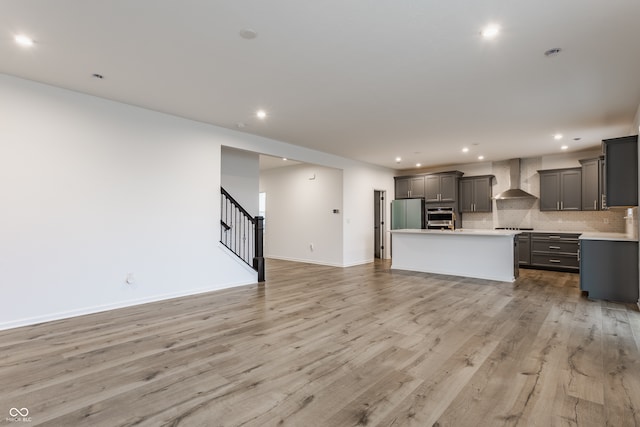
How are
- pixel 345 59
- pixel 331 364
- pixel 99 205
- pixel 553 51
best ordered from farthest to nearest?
pixel 99 205 < pixel 345 59 < pixel 553 51 < pixel 331 364

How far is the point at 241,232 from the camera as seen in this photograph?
6.71 meters

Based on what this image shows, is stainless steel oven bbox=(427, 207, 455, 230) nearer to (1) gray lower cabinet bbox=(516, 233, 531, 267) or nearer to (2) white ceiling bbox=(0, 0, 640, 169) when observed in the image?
(1) gray lower cabinet bbox=(516, 233, 531, 267)

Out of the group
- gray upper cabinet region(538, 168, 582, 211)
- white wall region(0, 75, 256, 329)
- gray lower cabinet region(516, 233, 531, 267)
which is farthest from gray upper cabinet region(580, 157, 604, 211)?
white wall region(0, 75, 256, 329)

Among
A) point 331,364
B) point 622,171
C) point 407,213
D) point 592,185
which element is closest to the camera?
point 331,364

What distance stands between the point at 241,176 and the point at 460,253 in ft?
15.9

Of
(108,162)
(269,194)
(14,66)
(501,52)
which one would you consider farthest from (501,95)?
(269,194)

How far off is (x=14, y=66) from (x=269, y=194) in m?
6.74

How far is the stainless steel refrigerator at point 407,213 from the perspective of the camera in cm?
898

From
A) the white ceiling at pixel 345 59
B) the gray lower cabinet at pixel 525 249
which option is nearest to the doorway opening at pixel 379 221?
the gray lower cabinet at pixel 525 249

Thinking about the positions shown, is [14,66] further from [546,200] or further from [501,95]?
[546,200]

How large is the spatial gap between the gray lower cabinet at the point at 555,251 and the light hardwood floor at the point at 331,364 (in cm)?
292

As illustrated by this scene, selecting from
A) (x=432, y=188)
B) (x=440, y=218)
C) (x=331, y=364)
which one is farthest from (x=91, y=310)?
(x=432, y=188)

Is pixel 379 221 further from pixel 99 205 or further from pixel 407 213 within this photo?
pixel 99 205

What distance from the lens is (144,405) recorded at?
1.99m
